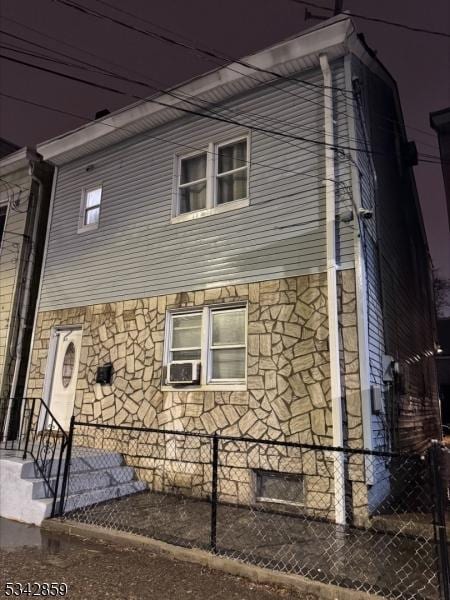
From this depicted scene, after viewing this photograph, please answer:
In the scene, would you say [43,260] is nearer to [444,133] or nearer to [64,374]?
[64,374]

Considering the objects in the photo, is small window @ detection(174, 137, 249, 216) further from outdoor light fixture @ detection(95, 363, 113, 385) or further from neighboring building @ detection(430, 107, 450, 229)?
neighboring building @ detection(430, 107, 450, 229)

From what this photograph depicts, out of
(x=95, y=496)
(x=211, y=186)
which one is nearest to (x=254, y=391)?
(x=95, y=496)

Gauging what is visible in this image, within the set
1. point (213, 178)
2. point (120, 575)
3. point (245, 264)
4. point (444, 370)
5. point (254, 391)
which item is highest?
point (213, 178)

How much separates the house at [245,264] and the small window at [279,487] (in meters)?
0.18

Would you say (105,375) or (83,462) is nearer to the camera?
(83,462)

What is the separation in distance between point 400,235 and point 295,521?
6811mm

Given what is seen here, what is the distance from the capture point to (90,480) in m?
6.00

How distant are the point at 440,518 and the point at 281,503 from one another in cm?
278

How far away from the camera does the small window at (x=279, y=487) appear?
5.50 meters

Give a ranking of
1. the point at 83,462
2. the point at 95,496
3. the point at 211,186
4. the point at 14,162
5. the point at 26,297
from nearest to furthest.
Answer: the point at 95,496 < the point at 83,462 < the point at 211,186 < the point at 26,297 < the point at 14,162

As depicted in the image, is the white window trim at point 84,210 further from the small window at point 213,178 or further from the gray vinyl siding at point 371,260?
the gray vinyl siding at point 371,260

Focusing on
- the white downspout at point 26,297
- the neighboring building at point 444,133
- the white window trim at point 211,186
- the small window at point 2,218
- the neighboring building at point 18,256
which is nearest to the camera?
the white window trim at point 211,186

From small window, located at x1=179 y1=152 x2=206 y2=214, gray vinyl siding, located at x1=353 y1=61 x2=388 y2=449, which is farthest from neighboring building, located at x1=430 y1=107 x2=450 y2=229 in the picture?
small window, located at x1=179 y1=152 x2=206 y2=214

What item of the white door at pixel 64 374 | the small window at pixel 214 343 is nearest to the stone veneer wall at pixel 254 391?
the small window at pixel 214 343
